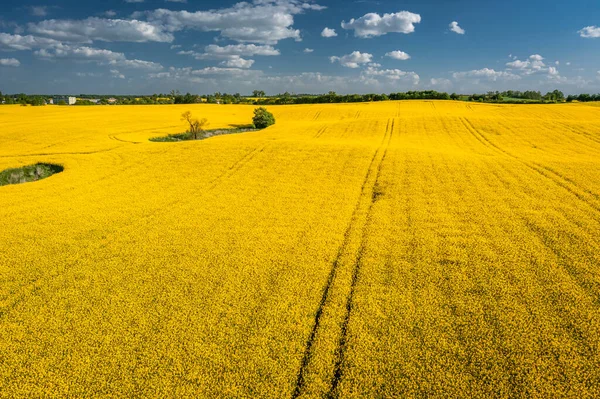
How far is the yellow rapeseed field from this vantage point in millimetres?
7754

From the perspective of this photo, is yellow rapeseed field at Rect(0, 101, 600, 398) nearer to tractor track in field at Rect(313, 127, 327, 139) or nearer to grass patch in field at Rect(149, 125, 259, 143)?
tractor track in field at Rect(313, 127, 327, 139)

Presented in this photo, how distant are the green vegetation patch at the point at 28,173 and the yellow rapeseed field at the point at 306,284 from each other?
4594 millimetres

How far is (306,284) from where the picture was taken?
11.4 meters

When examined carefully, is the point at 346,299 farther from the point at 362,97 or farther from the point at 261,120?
the point at 362,97

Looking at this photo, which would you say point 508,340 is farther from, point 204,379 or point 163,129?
point 163,129

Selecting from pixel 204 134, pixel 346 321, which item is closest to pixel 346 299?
pixel 346 321

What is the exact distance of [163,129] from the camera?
55.1 m

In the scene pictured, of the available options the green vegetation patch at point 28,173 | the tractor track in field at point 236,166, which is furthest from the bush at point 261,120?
the green vegetation patch at point 28,173

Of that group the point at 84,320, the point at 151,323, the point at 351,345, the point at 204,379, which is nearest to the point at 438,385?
→ the point at 351,345

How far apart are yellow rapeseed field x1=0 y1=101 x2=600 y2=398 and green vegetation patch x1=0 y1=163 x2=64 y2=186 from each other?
4.59 m

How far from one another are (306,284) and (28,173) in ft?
93.7

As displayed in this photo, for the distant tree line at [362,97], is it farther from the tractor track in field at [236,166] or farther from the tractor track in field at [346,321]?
the tractor track in field at [346,321]

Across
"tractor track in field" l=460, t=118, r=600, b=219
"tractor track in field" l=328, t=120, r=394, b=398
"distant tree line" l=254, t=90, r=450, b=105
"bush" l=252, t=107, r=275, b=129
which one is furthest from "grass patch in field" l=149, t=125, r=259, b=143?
"distant tree line" l=254, t=90, r=450, b=105

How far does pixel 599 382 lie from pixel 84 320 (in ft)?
42.3
